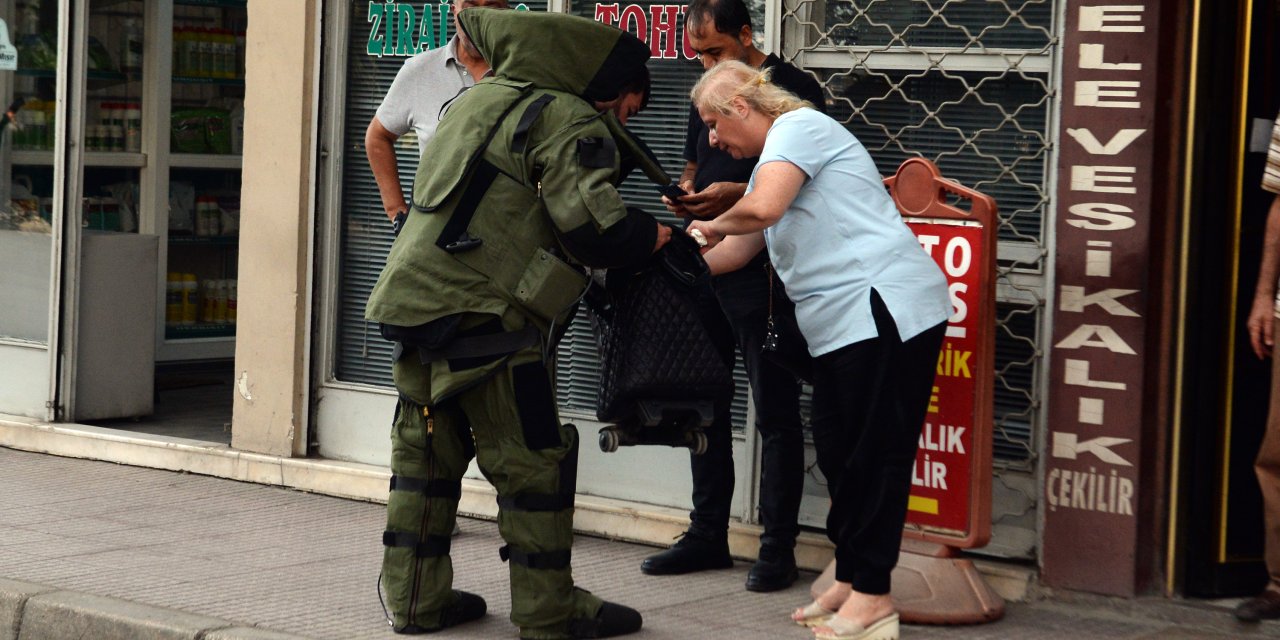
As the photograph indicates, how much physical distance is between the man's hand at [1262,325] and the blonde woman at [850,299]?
1040 millimetres

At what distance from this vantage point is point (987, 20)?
5707mm

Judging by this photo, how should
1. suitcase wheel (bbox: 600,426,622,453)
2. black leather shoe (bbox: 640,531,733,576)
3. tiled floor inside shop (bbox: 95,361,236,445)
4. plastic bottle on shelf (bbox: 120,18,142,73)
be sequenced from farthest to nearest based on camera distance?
plastic bottle on shelf (bbox: 120,18,142,73)
tiled floor inside shop (bbox: 95,361,236,445)
black leather shoe (bbox: 640,531,733,576)
suitcase wheel (bbox: 600,426,622,453)

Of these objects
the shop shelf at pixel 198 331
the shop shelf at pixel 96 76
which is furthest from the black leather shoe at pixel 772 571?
the shop shelf at pixel 198 331

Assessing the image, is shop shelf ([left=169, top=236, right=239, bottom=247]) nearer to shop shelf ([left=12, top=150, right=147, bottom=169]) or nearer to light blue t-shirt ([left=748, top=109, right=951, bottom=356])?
shop shelf ([left=12, top=150, right=147, bottom=169])

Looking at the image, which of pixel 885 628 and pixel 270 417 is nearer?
pixel 885 628

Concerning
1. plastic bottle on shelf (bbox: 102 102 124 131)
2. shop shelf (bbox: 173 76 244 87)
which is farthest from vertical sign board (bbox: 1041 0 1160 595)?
shop shelf (bbox: 173 76 244 87)

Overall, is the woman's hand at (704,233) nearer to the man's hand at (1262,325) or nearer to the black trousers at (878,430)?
the black trousers at (878,430)

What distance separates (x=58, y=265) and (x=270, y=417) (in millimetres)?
1604

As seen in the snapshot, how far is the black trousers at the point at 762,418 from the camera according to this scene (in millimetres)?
5570

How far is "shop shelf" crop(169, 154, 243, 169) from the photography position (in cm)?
948

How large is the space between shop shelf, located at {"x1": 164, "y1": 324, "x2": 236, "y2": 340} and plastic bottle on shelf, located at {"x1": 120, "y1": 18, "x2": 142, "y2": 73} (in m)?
1.54

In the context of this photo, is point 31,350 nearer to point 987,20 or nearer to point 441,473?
point 441,473

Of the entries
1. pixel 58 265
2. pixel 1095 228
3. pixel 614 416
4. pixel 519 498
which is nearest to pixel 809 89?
pixel 1095 228

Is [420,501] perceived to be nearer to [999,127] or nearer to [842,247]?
[842,247]
